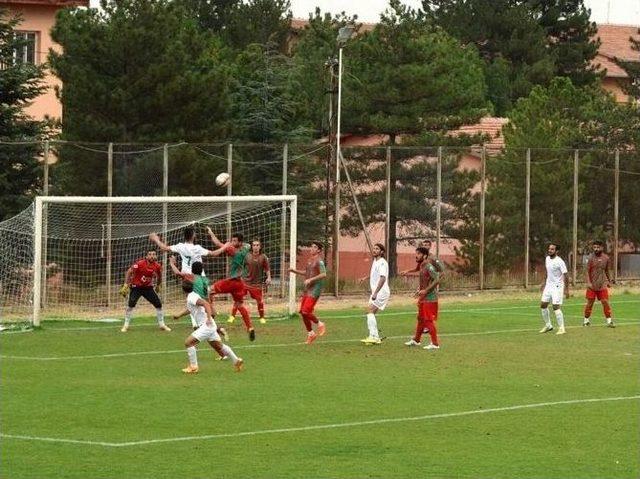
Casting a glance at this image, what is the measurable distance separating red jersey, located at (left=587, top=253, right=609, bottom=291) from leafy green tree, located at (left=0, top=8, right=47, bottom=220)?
13.5 metres

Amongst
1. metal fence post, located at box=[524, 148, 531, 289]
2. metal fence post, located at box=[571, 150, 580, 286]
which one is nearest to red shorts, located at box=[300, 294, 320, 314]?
metal fence post, located at box=[524, 148, 531, 289]

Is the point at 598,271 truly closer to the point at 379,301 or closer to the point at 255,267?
the point at 379,301

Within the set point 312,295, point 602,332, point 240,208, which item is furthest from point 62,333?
point 602,332

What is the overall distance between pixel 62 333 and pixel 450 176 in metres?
16.3

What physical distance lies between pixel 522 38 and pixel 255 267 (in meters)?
59.2

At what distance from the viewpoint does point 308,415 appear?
2070 cm

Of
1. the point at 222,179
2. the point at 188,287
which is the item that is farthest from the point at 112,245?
the point at 188,287

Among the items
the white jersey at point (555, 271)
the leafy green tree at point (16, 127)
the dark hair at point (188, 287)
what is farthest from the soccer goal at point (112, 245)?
the dark hair at point (188, 287)

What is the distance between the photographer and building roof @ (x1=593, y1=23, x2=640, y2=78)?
3979 inches

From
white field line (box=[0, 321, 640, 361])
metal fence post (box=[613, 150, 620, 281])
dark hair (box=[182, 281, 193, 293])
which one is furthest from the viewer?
metal fence post (box=[613, 150, 620, 281])

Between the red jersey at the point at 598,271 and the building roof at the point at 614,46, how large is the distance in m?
65.9

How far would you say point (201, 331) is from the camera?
971 inches

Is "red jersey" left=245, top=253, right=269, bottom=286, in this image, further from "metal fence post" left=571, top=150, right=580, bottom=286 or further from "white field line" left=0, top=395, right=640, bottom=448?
"metal fence post" left=571, top=150, right=580, bottom=286

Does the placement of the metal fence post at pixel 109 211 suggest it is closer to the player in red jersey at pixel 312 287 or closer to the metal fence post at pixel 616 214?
the player in red jersey at pixel 312 287
